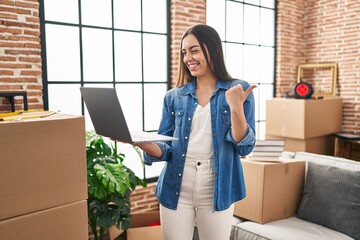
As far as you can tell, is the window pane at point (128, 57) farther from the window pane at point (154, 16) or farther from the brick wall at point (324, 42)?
the brick wall at point (324, 42)

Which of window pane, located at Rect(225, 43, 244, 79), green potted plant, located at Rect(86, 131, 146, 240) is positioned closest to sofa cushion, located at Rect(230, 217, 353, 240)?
green potted plant, located at Rect(86, 131, 146, 240)

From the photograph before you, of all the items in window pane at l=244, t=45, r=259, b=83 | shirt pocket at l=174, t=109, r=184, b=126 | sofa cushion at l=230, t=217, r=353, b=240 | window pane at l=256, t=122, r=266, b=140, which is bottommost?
sofa cushion at l=230, t=217, r=353, b=240

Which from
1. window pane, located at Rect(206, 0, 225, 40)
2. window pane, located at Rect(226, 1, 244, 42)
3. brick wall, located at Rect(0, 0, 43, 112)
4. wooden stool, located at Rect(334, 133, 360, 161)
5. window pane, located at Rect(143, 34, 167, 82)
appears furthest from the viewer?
window pane, located at Rect(226, 1, 244, 42)

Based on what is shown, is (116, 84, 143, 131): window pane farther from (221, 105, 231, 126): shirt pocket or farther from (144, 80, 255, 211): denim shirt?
(221, 105, 231, 126): shirt pocket

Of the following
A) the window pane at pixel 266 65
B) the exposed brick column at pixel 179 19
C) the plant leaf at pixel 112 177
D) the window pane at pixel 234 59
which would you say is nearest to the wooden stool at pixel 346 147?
the window pane at pixel 266 65

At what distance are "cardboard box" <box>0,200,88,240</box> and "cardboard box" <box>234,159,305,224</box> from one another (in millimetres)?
1546

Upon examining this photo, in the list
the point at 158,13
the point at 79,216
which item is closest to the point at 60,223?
the point at 79,216

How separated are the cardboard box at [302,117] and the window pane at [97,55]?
2.08 meters

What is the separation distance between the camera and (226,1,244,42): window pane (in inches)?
174

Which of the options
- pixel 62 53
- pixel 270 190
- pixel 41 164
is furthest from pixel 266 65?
pixel 41 164

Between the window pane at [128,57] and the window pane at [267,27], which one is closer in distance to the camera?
the window pane at [128,57]

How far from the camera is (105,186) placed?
90.4 inches

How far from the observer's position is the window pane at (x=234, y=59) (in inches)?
175

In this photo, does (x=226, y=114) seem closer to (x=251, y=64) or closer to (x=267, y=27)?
(x=251, y=64)
